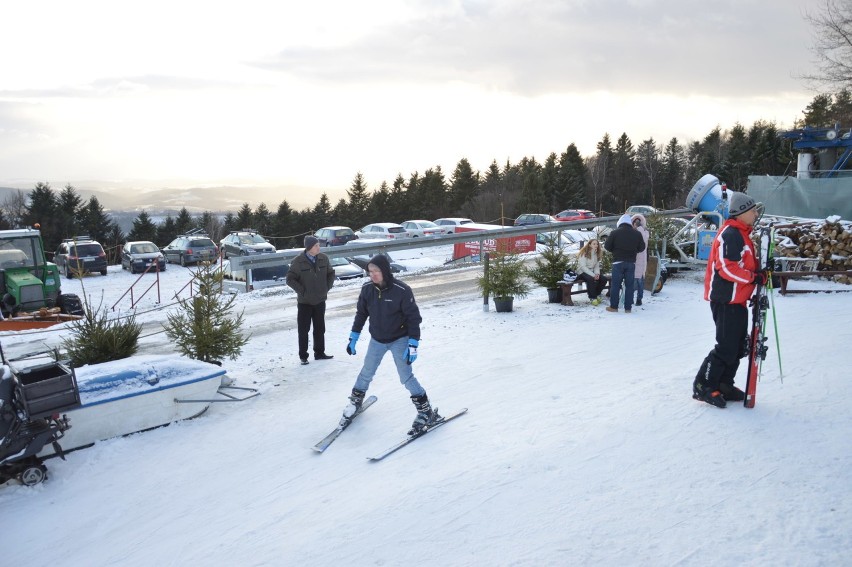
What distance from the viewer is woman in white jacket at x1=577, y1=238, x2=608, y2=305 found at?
1206cm

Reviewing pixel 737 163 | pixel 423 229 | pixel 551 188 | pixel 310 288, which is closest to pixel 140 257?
pixel 423 229

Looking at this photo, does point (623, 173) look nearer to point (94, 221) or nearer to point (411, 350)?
point (94, 221)

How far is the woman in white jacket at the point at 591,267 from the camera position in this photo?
12.1m

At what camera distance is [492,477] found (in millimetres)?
4891

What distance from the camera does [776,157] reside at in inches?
2012

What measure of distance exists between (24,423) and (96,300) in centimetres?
1527

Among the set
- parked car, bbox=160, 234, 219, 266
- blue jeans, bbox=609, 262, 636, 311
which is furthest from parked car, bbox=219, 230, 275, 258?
blue jeans, bbox=609, 262, 636, 311

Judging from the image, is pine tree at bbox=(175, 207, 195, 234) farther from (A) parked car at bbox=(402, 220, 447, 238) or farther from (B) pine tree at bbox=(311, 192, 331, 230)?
(A) parked car at bbox=(402, 220, 447, 238)

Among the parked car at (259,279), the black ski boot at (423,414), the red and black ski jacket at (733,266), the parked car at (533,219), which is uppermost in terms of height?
the parked car at (533,219)

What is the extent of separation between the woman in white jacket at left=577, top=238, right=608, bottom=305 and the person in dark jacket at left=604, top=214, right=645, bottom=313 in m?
0.89

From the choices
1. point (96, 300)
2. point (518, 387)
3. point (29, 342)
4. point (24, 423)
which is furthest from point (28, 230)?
point (518, 387)

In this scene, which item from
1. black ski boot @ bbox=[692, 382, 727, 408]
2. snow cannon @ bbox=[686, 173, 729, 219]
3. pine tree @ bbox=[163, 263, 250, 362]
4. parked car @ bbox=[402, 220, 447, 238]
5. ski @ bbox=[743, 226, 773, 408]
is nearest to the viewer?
ski @ bbox=[743, 226, 773, 408]

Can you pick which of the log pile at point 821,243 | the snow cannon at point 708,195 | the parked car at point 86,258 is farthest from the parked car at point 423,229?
the log pile at point 821,243

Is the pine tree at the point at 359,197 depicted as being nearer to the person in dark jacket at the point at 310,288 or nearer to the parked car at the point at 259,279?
the parked car at the point at 259,279
